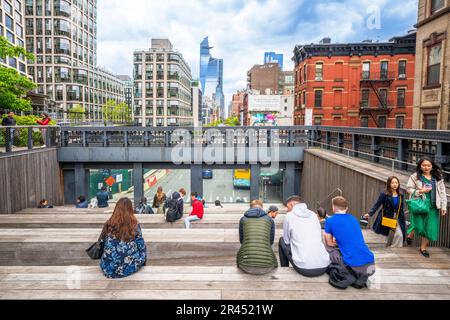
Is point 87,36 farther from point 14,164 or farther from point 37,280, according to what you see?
point 37,280

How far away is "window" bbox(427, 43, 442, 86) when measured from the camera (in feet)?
50.0

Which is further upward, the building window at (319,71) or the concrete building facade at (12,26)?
the concrete building facade at (12,26)

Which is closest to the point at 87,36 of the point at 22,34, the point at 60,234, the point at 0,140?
the point at 22,34

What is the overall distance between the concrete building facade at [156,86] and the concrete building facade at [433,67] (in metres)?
74.1

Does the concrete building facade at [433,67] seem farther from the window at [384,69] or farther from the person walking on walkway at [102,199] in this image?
the window at [384,69]

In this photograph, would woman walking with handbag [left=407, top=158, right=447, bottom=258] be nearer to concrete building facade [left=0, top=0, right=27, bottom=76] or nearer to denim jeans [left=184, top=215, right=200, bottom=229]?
denim jeans [left=184, top=215, right=200, bottom=229]

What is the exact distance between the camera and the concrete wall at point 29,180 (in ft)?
35.9

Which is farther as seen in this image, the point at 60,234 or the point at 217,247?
the point at 60,234

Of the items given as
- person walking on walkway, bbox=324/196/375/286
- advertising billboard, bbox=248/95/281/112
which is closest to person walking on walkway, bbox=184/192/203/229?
person walking on walkway, bbox=324/196/375/286

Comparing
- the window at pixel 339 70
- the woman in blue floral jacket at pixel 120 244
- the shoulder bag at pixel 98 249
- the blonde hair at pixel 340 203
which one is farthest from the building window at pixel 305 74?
the shoulder bag at pixel 98 249

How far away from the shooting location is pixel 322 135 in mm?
17094

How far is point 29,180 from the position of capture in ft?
41.4

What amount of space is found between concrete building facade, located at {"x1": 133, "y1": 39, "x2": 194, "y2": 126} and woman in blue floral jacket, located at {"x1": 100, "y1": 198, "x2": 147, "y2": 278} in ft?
272
